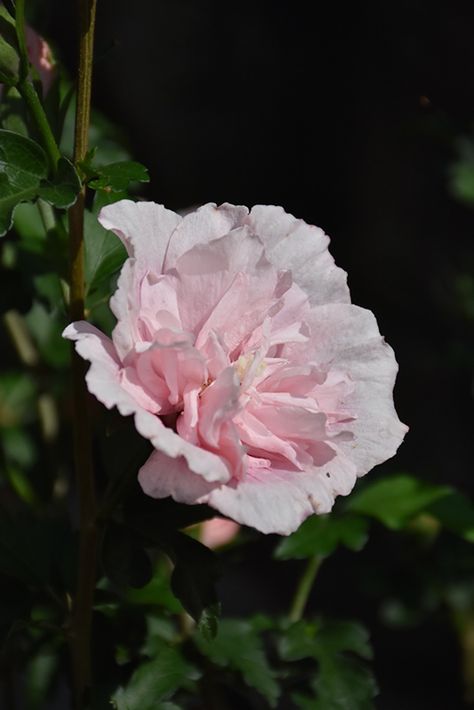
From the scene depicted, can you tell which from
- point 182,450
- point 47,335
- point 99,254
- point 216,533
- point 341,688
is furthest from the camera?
point 47,335

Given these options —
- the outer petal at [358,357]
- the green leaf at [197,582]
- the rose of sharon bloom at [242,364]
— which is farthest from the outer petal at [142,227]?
the green leaf at [197,582]

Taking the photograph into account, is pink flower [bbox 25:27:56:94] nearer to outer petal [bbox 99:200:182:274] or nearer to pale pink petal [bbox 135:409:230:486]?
outer petal [bbox 99:200:182:274]

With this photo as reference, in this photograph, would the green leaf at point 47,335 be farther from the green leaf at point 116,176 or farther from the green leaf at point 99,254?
the green leaf at point 116,176

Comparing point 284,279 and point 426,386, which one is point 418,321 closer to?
point 426,386

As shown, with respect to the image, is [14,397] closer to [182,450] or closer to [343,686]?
[343,686]

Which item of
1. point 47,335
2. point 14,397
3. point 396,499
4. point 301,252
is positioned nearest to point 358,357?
point 301,252

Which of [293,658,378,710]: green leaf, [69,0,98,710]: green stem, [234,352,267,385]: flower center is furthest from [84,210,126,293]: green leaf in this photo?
[293,658,378,710]: green leaf

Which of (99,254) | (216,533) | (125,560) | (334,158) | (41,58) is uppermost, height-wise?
(41,58)
